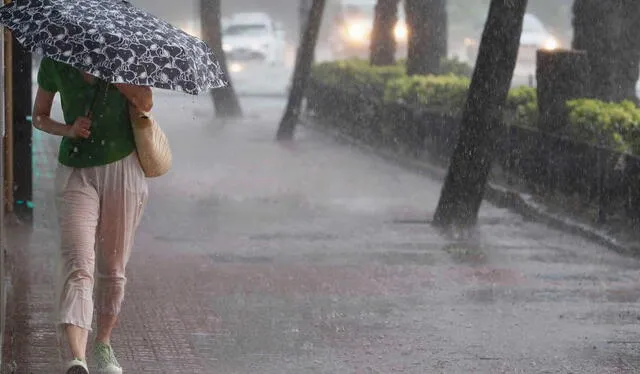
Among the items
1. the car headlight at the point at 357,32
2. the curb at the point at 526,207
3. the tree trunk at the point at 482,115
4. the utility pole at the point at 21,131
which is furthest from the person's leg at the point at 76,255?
the car headlight at the point at 357,32

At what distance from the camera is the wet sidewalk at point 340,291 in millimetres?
7156

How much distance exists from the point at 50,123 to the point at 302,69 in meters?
17.0

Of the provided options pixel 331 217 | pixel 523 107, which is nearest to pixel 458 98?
pixel 523 107

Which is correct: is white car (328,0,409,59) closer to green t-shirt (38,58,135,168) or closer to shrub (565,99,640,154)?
shrub (565,99,640,154)

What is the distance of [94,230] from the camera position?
5.94m

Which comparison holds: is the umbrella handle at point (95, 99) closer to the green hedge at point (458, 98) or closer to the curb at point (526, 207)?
the curb at point (526, 207)

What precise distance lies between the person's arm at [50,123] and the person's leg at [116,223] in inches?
9.3

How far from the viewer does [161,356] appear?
7008mm

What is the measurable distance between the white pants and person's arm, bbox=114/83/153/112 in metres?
0.24

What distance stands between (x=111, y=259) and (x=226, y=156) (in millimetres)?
13778

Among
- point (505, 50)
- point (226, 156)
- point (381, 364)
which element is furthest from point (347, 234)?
point (226, 156)

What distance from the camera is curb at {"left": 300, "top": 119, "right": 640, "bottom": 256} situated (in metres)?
11.5

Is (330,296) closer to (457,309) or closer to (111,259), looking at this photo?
(457,309)

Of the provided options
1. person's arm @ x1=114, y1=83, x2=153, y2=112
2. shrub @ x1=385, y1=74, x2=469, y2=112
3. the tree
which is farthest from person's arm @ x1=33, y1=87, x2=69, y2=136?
shrub @ x1=385, y1=74, x2=469, y2=112
